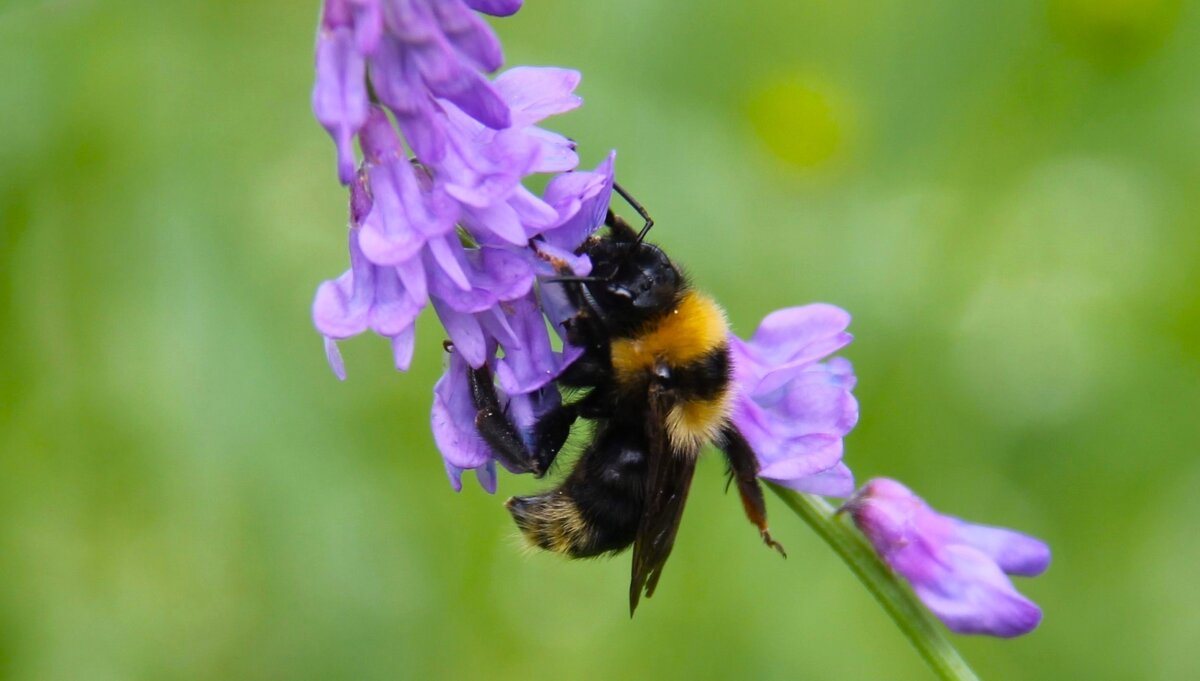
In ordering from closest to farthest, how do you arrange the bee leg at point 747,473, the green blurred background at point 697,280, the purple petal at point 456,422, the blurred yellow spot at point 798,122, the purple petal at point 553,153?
the purple petal at point 553,153 → the purple petal at point 456,422 → the bee leg at point 747,473 → the green blurred background at point 697,280 → the blurred yellow spot at point 798,122

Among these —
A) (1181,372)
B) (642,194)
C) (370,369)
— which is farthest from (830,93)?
(370,369)

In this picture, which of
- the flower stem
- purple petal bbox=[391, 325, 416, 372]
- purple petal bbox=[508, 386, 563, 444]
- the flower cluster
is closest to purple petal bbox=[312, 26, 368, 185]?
the flower cluster

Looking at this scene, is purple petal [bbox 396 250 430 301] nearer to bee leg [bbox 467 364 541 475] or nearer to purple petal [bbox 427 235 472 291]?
purple petal [bbox 427 235 472 291]

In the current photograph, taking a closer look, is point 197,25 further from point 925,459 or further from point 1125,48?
point 1125,48

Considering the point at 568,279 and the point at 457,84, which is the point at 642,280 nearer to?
the point at 568,279

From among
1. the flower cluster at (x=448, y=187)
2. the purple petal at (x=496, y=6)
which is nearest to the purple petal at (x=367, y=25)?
the flower cluster at (x=448, y=187)

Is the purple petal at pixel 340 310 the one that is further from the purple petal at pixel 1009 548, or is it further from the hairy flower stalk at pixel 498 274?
the purple petal at pixel 1009 548

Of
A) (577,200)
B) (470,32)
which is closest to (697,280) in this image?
(577,200)
